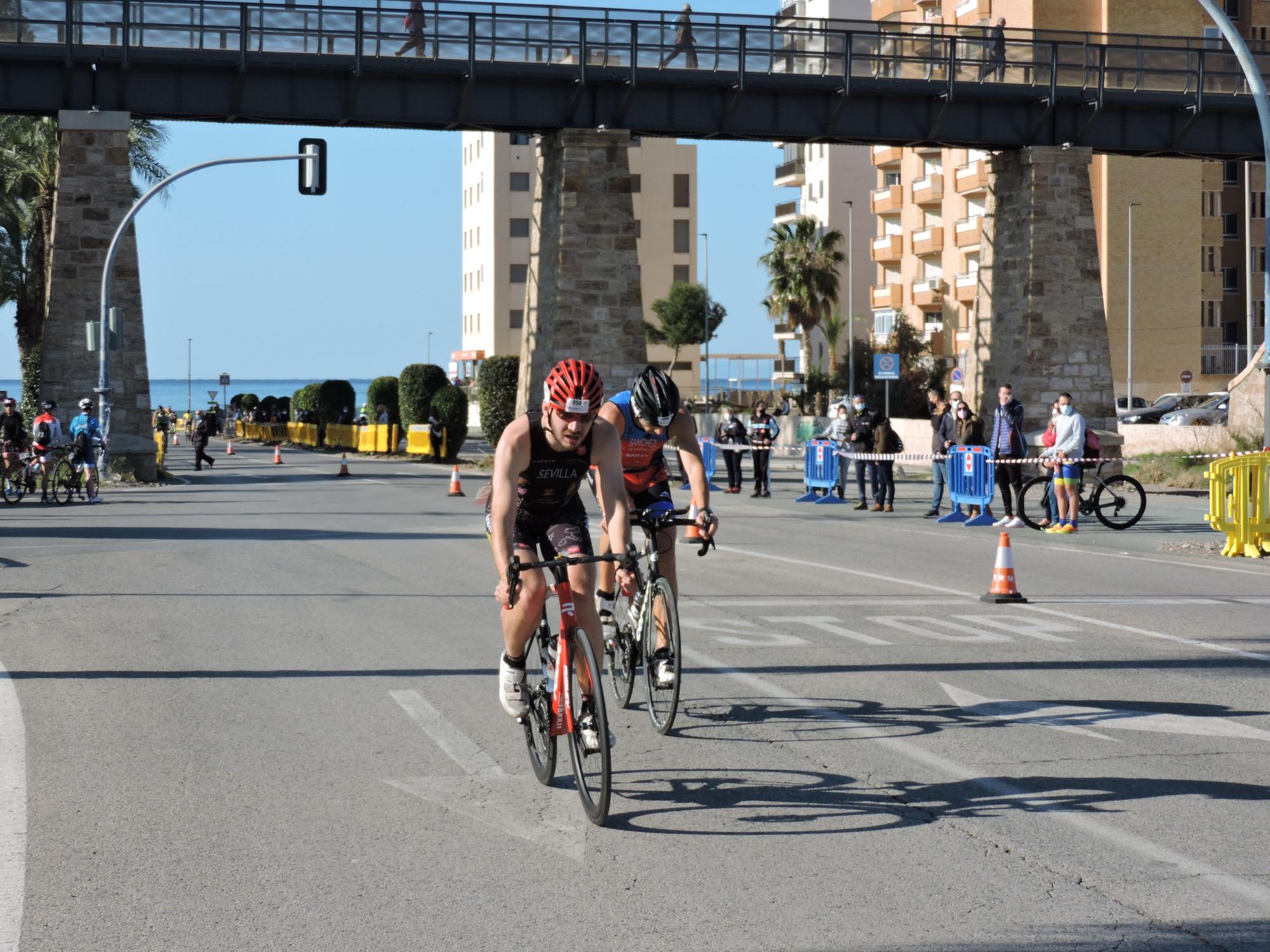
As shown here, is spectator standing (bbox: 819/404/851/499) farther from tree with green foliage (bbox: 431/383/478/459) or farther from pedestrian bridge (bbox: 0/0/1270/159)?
tree with green foliage (bbox: 431/383/478/459)

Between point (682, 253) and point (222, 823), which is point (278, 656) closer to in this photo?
point (222, 823)

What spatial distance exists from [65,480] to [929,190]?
2019 inches

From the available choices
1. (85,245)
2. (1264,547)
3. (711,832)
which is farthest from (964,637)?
(85,245)

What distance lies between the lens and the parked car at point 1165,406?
53.9m

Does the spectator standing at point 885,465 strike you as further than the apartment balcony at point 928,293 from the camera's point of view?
No

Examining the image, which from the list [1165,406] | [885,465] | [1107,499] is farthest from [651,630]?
[1165,406]

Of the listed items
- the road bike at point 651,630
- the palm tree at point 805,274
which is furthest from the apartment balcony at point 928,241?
the road bike at point 651,630

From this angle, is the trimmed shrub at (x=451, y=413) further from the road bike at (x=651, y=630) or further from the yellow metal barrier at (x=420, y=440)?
the road bike at (x=651, y=630)

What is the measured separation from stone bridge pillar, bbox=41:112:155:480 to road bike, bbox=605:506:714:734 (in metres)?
28.7

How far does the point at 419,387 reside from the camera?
171 ft

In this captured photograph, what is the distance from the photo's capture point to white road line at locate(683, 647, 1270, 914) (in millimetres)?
5102

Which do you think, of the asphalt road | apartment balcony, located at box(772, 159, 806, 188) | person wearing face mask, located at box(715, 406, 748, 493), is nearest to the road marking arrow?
the asphalt road

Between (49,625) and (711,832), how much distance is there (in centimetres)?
773

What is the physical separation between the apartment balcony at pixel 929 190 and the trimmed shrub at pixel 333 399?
27.4 metres
